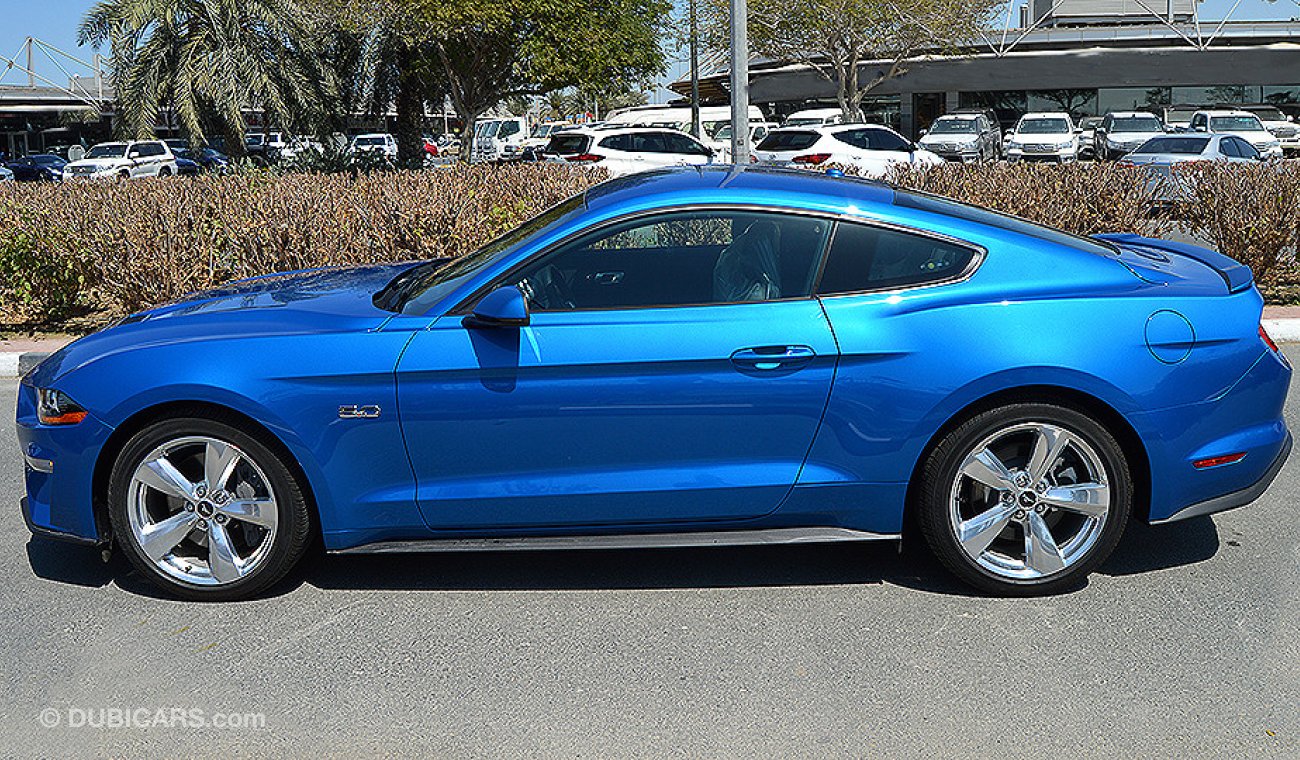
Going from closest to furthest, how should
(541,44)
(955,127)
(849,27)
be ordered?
(541,44) < (955,127) < (849,27)

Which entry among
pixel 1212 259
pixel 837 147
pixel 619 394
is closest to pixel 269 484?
pixel 619 394

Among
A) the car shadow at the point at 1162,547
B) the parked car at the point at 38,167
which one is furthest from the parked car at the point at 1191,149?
the parked car at the point at 38,167

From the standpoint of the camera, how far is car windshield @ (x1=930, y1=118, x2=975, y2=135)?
3556cm

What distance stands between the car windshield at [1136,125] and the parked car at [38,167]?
1274 inches

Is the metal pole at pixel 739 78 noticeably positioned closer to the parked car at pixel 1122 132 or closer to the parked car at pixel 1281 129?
the parked car at pixel 1122 132

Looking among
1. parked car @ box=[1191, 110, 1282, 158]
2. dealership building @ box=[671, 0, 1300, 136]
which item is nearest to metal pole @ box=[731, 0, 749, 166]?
parked car @ box=[1191, 110, 1282, 158]

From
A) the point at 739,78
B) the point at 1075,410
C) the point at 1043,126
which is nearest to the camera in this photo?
the point at 1075,410

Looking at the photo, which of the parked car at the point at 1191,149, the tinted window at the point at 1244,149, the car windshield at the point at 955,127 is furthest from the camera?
the car windshield at the point at 955,127

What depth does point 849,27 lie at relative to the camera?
142 ft

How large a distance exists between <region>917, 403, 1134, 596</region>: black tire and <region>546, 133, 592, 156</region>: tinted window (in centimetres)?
2114

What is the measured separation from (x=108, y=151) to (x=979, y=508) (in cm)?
4256

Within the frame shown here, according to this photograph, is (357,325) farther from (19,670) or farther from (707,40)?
(707,40)

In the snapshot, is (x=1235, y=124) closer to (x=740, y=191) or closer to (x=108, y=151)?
(x=108, y=151)

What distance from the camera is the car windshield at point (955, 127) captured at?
1400 inches
